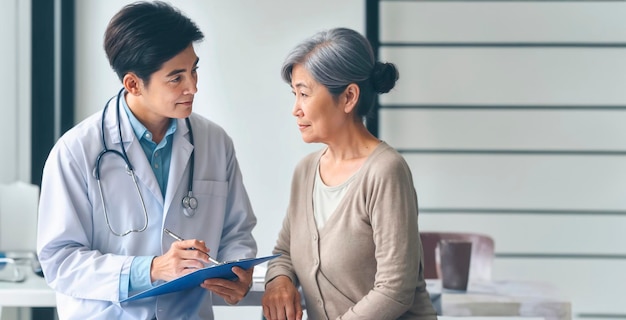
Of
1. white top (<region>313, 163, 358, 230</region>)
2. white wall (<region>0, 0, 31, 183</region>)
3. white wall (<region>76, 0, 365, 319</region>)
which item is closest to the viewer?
white top (<region>313, 163, 358, 230</region>)

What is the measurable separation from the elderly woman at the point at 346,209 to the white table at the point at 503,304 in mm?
431

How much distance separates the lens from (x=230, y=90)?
435cm

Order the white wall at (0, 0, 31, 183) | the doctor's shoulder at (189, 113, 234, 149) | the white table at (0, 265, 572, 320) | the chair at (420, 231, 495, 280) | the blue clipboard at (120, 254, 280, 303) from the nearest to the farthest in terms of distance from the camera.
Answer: the blue clipboard at (120, 254, 280, 303) → the doctor's shoulder at (189, 113, 234, 149) → the white table at (0, 265, 572, 320) → the chair at (420, 231, 495, 280) → the white wall at (0, 0, 31, 183)

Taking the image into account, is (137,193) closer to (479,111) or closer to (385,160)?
(385,160)

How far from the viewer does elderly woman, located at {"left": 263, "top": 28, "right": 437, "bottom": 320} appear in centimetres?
201

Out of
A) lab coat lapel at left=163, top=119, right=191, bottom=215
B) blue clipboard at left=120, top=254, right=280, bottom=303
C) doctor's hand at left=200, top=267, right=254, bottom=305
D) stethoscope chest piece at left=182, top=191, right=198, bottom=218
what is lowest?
doctor's hand at left=200, top=267, right=254, bottom=305

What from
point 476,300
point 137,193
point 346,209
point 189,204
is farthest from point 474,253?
point 137,193

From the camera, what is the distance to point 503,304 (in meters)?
2.52

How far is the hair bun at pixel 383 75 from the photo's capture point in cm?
213

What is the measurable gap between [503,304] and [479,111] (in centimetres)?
203

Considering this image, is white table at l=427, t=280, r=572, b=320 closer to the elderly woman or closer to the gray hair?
the elderly woman

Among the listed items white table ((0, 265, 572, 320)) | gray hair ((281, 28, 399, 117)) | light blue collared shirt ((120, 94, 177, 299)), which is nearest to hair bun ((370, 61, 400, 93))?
gray hair ((281, 28, 399, 117))

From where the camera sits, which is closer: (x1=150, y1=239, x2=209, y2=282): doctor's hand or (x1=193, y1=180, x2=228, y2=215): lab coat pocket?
(x1=150, y1=239, x2=209, y2=282): doctor's hand

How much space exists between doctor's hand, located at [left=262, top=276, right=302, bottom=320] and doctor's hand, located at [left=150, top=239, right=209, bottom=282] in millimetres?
230
